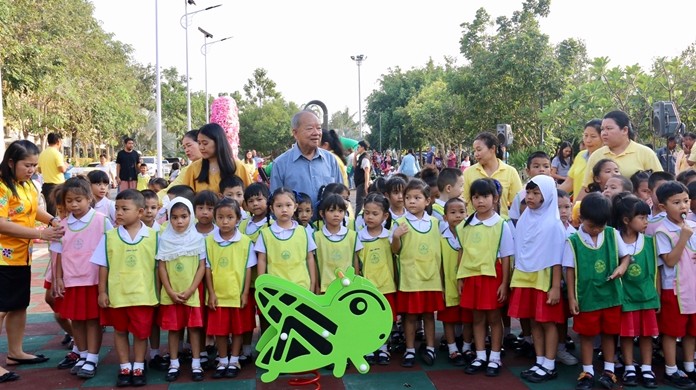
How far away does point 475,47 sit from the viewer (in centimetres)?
2178

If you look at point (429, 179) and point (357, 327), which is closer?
point (357, 327)

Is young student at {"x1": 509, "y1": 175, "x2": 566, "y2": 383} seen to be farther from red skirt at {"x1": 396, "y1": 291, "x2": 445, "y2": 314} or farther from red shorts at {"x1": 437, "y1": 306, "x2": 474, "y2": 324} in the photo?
red skirt at {"x1": 396, "y1": 291, "x2": 445, "y2": 314}

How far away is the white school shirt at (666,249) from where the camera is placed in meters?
3.81

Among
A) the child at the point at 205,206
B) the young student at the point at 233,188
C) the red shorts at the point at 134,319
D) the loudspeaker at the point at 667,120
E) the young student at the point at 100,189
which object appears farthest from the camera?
the loudspeaker at the point at 667,120

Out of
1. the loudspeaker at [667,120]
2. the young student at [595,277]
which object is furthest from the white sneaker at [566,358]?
the loudspeaker at [667,120]

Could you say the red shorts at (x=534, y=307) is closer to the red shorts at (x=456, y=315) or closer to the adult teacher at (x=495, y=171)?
the red shorts at (x=456, y=315)

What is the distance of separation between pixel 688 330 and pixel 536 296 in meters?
0.97

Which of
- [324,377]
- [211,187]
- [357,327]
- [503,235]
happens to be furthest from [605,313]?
[211,187]

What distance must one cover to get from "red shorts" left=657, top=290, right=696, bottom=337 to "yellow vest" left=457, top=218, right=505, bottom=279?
1084mm

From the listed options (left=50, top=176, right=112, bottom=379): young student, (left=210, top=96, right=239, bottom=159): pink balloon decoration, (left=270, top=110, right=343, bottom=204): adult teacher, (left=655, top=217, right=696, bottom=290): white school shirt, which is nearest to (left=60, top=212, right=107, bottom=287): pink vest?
(left=50, top=176, right=112, bottom=379): young student

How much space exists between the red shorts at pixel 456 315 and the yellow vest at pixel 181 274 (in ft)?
5.63

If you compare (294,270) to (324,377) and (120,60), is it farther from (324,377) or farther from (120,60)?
(120,60)

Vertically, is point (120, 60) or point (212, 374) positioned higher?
point (120, 60)

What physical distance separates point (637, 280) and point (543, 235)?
62cm
